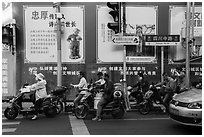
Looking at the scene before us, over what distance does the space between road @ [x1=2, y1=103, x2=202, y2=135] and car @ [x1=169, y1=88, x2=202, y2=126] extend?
0.48m

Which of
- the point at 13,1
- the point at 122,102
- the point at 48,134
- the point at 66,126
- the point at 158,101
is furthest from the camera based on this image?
the point at 13,1

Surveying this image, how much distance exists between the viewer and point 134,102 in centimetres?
1016

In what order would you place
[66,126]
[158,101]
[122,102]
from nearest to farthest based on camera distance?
[66,126]
[122,102]
[158,101]

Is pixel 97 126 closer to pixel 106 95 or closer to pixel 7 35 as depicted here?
pixel 106 95

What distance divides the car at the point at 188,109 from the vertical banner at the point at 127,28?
5036mm

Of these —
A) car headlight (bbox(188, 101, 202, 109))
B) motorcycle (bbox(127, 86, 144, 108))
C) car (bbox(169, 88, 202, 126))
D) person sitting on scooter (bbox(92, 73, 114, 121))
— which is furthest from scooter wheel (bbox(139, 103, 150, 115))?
car headlight (bbox(188, 101, 202, 109))

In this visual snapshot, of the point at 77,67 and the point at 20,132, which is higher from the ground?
the point at 77,67

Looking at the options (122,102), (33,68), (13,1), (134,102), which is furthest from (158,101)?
(13,1)

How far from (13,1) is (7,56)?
220cm

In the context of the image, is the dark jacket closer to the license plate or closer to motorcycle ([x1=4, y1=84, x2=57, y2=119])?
motorcycle ([x1=4, y1=84, x2=57, y2=119])

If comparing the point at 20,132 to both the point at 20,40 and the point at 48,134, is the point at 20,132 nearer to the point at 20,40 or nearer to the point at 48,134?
the point at 48,134

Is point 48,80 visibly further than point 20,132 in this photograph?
Yes

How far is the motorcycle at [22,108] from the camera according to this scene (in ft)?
27.0

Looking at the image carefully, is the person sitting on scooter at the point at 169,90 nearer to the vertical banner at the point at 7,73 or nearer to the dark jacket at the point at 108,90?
the dark jacket at the point at 108,90
